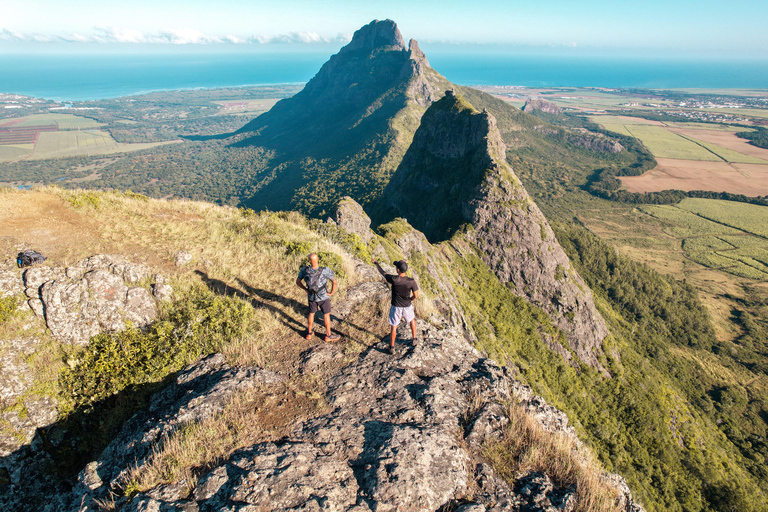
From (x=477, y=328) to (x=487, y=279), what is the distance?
563 inches

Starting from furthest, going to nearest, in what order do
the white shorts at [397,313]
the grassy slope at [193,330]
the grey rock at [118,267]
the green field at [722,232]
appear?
the green field at [722,232], the grey rock at [118,267], the white shorts at [397,313], the grassy slope at [193,330]

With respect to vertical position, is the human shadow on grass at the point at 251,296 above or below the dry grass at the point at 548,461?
above

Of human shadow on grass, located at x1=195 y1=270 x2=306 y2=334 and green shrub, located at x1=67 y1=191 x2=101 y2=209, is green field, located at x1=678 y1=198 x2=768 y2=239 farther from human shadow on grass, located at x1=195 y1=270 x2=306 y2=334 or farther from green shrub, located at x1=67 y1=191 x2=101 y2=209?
green shrub, located at x1=67 y1=191 x2=101 y2=209

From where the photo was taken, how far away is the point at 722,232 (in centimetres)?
15450

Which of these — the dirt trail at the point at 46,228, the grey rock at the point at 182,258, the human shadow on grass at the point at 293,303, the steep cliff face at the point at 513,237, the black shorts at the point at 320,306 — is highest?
the dirt trail at the point at 46,228

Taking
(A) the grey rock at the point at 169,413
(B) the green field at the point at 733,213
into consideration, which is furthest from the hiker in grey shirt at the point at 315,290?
(B) the green field at the point at 733,213

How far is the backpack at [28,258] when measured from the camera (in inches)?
406

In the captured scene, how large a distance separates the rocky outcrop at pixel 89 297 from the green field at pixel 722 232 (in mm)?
178645

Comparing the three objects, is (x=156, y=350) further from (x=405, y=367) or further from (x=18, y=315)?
(x=405, y=367)

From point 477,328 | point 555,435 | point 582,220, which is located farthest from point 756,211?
point 555,435

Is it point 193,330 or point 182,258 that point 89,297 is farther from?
point 193,330

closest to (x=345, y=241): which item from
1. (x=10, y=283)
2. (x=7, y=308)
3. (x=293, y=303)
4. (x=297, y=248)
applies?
(x=297, y=248)

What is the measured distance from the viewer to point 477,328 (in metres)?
37.9

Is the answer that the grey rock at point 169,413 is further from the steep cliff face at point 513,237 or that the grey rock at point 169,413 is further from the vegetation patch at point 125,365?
the steep cliff face at point 513,237
